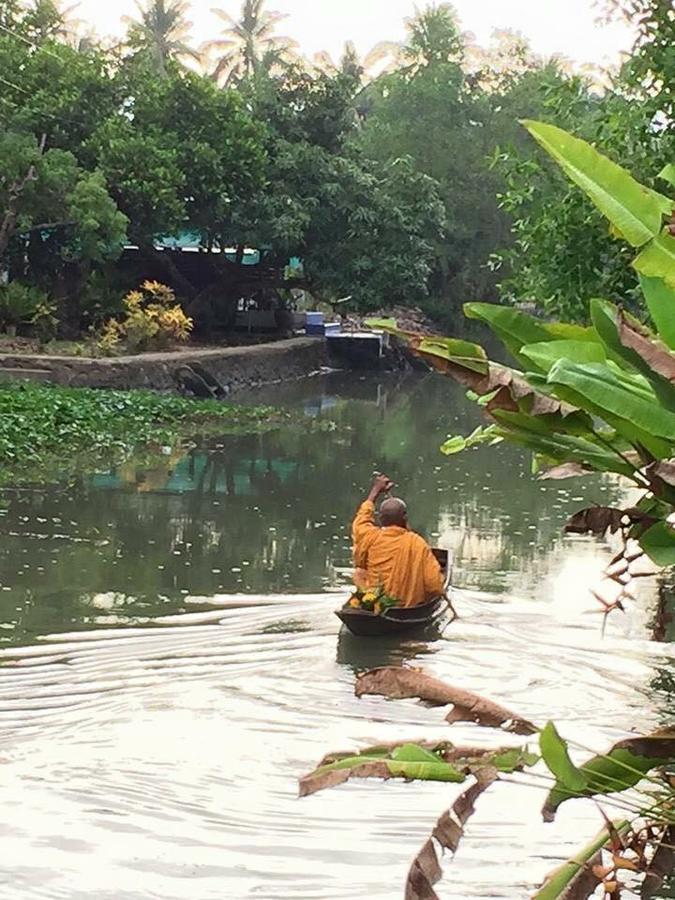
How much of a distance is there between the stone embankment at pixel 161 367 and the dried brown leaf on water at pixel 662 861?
1881cm

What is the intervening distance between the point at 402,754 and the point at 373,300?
29072mm

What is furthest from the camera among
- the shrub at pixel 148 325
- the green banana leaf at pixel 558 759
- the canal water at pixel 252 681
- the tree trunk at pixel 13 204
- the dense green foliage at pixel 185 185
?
the shrub at pixel 148 325

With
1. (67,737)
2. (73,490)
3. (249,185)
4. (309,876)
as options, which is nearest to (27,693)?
(67,737)

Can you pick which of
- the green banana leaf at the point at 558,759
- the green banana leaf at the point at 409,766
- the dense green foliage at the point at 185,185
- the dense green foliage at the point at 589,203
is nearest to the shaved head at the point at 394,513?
the dense green foliage at the point at 589,203

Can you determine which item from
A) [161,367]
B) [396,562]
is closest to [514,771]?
[396,562]

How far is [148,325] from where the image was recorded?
26484mm

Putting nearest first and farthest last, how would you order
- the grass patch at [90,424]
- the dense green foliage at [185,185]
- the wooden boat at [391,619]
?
1. the wooden boat at [391,619]
2. the grass patch at [90,424]
3. the dense green foliage at [185,185]

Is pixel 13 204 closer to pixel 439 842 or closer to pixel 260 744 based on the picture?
pixel 260 744

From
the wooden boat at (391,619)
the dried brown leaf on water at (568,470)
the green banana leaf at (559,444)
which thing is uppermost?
the green banana leaf at (559,444)

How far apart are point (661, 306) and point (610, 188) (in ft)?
0.85

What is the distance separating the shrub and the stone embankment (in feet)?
1.48

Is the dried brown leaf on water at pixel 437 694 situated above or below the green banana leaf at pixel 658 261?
below

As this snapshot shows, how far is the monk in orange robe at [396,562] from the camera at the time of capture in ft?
30.7

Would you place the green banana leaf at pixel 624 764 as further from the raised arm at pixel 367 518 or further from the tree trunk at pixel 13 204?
the tree trunk at pixel 13 204
